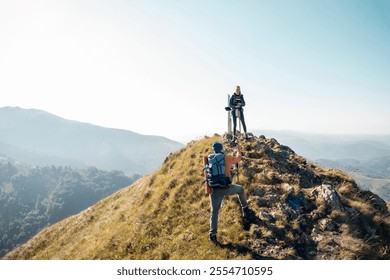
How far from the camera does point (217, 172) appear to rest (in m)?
12.4

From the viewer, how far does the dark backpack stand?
40.6ft

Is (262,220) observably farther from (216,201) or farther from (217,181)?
(217,181)

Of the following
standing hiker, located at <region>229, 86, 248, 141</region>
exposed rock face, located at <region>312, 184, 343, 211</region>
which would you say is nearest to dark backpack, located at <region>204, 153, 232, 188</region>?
exposed rock face, located at <region>312, 184, 343, 211</region>

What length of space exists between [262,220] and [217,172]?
10.9 feet

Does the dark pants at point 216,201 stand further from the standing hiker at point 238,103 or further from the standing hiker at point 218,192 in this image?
the standing hiker at point 238,103

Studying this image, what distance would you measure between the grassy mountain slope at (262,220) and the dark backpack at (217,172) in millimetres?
2396

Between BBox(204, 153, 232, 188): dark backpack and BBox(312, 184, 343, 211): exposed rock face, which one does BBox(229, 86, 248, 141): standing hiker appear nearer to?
BBox(312, 184, 343, 211): exposed rock face

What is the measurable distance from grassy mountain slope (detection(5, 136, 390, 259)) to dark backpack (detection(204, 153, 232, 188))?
7.86 ft

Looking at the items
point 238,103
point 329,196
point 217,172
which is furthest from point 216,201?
point 238,103
